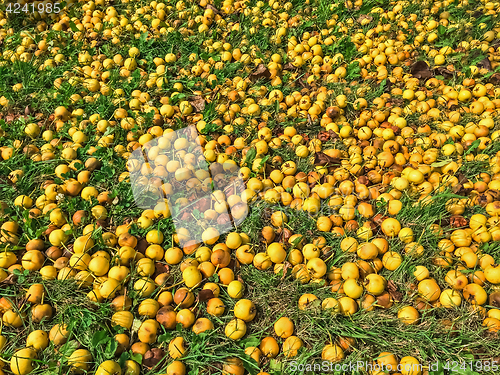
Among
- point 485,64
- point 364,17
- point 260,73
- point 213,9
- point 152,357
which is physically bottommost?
point 152,357

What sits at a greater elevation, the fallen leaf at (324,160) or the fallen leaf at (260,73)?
the fallen leaf at (260,73)

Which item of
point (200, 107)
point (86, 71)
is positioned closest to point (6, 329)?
point (200, 107)

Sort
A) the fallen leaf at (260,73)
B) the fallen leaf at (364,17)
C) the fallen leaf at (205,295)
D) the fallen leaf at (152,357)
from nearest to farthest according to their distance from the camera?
the fallen leaf at (152,357), the fallen leaf at (205,295), the fallen leaf at (260,73), the fallen leaf at (364,17)

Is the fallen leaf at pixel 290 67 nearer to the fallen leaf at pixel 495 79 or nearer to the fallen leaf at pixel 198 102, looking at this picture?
the fallen leaf at pixel 198 102

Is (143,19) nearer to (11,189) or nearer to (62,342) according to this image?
(11,189)

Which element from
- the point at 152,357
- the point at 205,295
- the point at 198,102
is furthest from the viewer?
the point at 198,102

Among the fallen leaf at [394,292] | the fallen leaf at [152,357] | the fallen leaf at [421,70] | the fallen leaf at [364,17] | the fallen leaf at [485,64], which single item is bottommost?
the fallen leaf at [152,357]

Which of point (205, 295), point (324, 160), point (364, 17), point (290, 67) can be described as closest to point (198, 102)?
point (290, 67)

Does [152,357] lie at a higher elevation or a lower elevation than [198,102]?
lower

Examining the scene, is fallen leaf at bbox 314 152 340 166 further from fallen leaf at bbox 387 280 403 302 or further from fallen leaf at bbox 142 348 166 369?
fallen leaf at bbox 142 348 166 369

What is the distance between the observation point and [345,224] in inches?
123

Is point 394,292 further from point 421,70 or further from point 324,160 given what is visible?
point 421,70

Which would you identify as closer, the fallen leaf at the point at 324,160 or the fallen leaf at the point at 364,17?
the fallen leaf at the point at 324,160

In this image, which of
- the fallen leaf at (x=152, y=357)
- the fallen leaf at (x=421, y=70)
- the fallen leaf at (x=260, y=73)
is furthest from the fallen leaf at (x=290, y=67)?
the fallen leaf at (x=152, y=357)
